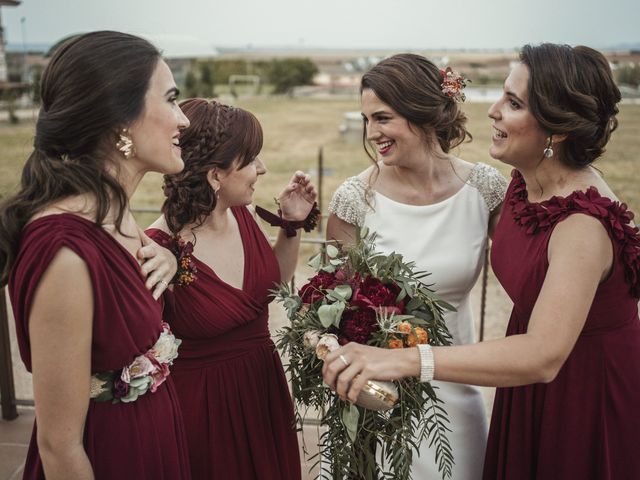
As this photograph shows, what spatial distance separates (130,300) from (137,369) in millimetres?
253

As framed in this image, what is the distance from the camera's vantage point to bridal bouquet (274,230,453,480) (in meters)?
1.98

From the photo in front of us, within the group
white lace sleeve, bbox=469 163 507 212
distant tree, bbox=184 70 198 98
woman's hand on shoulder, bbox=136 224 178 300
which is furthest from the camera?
distant tree, bbox=184 70 198 98

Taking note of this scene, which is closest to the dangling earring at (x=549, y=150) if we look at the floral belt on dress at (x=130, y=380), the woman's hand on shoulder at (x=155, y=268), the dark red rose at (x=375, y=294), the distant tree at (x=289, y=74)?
the dark red rose at (x=375, y=294)

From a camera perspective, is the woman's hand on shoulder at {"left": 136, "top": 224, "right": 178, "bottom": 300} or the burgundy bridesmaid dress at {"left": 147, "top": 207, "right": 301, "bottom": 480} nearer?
the woman's hand on shoulder at {"left": 136, "top": 224, "right": 178, "bottom": 300}

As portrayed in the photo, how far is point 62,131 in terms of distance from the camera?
1847 mm

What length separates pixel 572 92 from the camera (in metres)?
2.21

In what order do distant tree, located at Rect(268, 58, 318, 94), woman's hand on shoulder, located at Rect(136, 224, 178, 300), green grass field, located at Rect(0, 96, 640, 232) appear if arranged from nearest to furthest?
woman's hand on shoulder, located at Rect(136, 224, 178, 300)
green grass field, located at Rect(0, 96, 640, 232)
distant tree, located at Rect(268, 58, 318, 94)

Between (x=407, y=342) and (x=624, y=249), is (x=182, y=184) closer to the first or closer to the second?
(x=407, y=342)

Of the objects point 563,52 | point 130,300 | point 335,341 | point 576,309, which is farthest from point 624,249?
point 130,300

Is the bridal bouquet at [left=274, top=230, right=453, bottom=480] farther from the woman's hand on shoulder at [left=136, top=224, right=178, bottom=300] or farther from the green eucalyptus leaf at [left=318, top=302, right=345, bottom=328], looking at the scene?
the woman's hand on shoulder at [left=136, top=224, right=178, bottom=300]

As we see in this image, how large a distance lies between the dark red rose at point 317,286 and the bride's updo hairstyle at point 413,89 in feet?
3.64

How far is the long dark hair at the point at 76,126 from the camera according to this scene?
181cm

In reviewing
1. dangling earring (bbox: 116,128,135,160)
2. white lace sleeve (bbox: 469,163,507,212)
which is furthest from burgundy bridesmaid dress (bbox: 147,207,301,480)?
white lace sleeve (bbox: 469,163,507,212)

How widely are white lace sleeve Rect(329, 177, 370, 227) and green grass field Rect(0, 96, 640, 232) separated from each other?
9021mm
